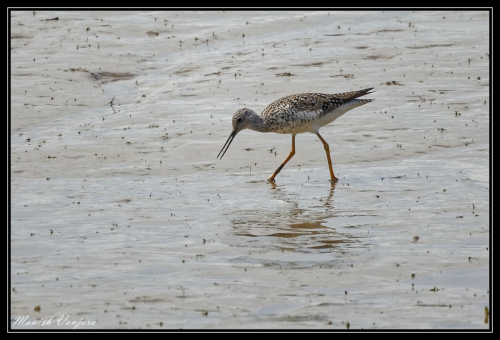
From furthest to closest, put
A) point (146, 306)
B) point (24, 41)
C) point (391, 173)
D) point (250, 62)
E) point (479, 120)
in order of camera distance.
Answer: point (24, 41) < point (250, 62) < point (479, 120) < point (391, 173) < point (146, 306)

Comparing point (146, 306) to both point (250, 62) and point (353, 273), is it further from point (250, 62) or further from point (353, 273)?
point (250, 62)

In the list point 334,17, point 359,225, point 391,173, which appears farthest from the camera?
point 334,17

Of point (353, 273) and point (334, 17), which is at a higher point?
point (334, 17)

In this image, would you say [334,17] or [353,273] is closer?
[353,273]

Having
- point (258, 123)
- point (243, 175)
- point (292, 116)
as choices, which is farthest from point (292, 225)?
point (258, 123)

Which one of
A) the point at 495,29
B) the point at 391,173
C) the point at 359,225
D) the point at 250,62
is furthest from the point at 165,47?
the point at 359,225

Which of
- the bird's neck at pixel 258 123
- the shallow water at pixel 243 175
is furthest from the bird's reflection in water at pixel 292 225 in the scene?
the bird's neck at pixel 258 123

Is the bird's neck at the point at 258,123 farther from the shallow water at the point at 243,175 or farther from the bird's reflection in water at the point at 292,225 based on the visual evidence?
the bird's reflection in water at the point at 292,225

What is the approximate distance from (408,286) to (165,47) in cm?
1477

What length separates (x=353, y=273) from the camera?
28.2 feet

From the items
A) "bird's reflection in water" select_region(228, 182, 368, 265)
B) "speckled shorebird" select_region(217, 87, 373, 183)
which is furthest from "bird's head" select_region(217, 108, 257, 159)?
"bird's reflection in water" select_region(228, 182, 368, 265)

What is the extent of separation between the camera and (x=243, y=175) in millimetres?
13234

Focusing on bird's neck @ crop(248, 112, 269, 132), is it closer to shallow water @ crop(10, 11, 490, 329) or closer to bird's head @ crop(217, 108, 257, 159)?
bird's head @ crop(217, 108, 257, 159)

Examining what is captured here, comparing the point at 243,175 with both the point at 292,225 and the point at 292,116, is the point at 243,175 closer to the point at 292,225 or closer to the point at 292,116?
the point at 292,116
